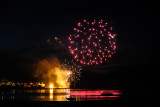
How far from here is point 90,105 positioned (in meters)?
23.9

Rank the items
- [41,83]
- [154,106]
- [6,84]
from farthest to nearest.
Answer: [41,83] < [6,84] < [154,106]

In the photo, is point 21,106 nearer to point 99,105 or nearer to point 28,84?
point 99,105

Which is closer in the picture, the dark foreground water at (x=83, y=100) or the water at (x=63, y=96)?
the dark foreground water at (x=83, y=100)

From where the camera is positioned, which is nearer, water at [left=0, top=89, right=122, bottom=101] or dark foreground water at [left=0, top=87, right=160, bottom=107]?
dark foreground water at [left=0, top=87, right=160, bottom=107]

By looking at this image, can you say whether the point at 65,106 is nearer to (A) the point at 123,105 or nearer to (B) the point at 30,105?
(B) the point at 30,105

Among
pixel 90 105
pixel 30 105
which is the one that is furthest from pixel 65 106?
pixel 30 105

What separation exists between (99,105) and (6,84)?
160 m

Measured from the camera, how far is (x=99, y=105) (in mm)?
23906

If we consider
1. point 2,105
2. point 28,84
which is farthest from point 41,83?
point 2,105

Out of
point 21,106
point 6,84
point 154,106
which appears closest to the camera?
point 154,106

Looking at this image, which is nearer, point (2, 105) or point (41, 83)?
point (2, 105)

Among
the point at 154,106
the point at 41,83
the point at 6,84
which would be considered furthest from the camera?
the point at 41,83

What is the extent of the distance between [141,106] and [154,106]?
132 cm

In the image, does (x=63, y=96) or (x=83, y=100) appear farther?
(x=63, y=96)
